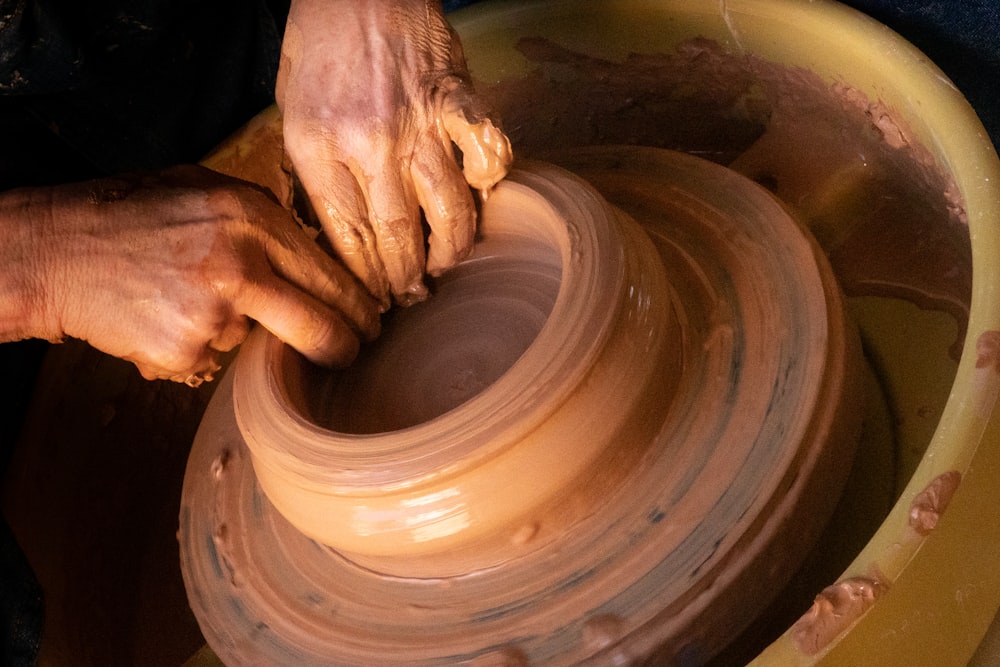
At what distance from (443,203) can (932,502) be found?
0.71m

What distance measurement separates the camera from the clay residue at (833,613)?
79 centimetres

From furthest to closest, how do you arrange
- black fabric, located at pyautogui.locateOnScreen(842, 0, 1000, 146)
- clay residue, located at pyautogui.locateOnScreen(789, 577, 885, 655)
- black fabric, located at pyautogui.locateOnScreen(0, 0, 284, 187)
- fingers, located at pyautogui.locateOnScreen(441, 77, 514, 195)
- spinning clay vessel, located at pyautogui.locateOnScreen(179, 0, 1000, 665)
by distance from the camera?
black fabric, located at pyautogui.locateOnScreen(0, 0, 284, 187) → black fabric, located at pyautogui.locateOnScreen(842, 0, 1000, 146) → fingers, located at pyautogui.locateOnScreen(441, 77, 514, 195) → spinning clay vessel, located at pyautogui.locateOnScreen(179, 0, 1000, 665) → clay residue, located at pyautogui.locateOnScreen(789, 577, 885, 655)

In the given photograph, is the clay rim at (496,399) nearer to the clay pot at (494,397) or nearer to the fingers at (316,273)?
the clay pot at (494,397)

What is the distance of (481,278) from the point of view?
4.36 ft

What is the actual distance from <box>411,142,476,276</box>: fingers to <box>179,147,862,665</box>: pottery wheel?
31 cm

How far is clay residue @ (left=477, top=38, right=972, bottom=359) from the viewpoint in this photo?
1354 mm

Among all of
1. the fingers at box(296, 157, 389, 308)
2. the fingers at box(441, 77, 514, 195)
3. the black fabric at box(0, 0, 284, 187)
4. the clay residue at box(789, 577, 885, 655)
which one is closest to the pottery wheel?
the clay residue at box(789, 577, 885, 655)

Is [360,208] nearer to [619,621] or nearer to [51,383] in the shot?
[619,621]

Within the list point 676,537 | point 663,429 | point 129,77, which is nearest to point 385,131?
point 663,429

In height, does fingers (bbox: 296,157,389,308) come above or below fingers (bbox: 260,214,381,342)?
above

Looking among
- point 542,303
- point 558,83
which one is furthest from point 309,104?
point 558,83

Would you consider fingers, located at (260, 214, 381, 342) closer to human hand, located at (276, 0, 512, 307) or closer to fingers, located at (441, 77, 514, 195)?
human hand, located at (276, 0, 512, 307)

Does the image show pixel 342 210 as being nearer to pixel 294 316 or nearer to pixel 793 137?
pixel 294 316

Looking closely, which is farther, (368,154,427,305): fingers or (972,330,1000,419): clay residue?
(368,154,427,305): fingers
